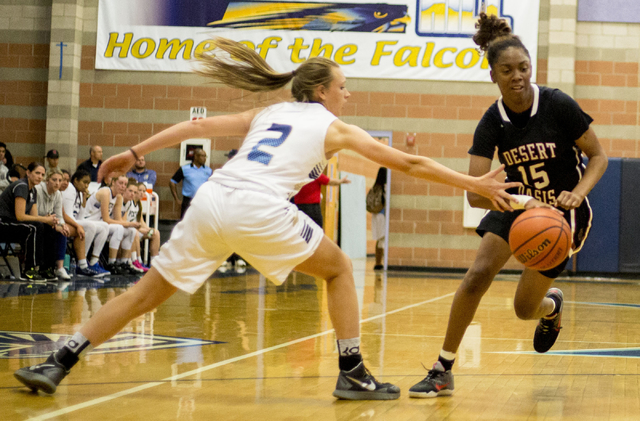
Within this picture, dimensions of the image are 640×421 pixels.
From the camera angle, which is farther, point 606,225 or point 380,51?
point 380,51

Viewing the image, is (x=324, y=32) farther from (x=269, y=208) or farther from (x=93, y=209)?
(x=269, y=208)

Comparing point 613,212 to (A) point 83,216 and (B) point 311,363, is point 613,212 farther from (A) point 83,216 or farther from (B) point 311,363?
(B) point 311,363

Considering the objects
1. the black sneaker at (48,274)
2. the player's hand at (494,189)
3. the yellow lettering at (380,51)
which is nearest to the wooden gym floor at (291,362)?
the player's hand at (494,189)

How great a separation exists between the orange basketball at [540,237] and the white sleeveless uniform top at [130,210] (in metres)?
7.66

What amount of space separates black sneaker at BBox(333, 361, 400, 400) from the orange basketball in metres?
0.74

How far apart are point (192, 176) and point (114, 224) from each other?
10.3ft

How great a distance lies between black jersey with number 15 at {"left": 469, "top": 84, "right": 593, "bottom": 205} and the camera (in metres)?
3.09

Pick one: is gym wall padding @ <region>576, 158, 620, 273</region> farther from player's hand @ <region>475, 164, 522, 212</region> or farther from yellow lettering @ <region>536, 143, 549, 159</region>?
player's hand @ <region>475, 164, 522, 212</region>

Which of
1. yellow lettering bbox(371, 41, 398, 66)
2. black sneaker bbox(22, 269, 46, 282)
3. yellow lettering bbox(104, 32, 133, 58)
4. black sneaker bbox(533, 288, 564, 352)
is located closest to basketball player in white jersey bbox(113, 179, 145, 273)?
black sneaker bbox(22, 269, 46, 282)

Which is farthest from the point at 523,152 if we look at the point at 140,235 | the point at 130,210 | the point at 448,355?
the point at 140,235

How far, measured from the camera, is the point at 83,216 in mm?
9367

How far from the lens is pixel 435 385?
2969 millimetres

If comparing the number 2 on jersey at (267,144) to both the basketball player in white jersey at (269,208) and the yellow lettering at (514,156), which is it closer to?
the basketball player in white jersey at (269,208)

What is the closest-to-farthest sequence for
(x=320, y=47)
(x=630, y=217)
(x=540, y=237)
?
(x=540, y=237) → (x=630, y=217) → (x=320, y=47)
